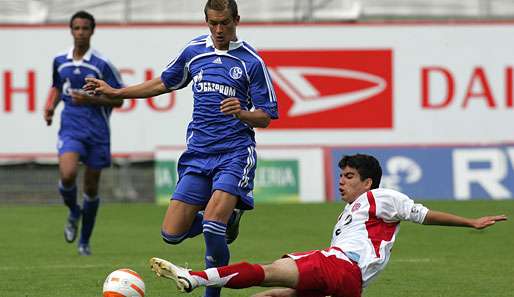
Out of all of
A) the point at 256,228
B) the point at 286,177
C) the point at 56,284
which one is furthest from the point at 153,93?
the point at 286,177

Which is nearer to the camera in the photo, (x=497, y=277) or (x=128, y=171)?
(x=497, y=277)

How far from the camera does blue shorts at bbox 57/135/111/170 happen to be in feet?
44.6

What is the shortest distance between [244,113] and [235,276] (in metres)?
1.36

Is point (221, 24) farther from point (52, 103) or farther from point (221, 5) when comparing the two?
point (52, 103)

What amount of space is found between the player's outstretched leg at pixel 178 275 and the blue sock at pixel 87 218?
5.70m

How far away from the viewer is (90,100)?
521 inches

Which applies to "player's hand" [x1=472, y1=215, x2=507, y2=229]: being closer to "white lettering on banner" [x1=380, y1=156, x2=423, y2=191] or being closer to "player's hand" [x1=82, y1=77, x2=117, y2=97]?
"player's hand" [x1=82, y1=77, x2=117, y2=97]

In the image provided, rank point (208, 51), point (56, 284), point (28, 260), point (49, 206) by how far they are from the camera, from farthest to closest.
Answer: point (49, 206) → point (28, 260) → point (56, 284) → point (208, 51)

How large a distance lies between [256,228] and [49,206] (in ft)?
16.7

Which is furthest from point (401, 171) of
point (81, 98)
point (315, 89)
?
point (81, 98)

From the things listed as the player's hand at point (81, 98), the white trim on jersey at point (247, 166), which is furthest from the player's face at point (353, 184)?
the player's hand at point (81, 98)

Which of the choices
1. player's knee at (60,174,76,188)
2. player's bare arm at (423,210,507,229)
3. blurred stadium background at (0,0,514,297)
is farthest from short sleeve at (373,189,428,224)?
blurred stadium background at (0,0,514,297)

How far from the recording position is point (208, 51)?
9414 mm

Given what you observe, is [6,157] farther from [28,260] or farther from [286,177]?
[28,260]
